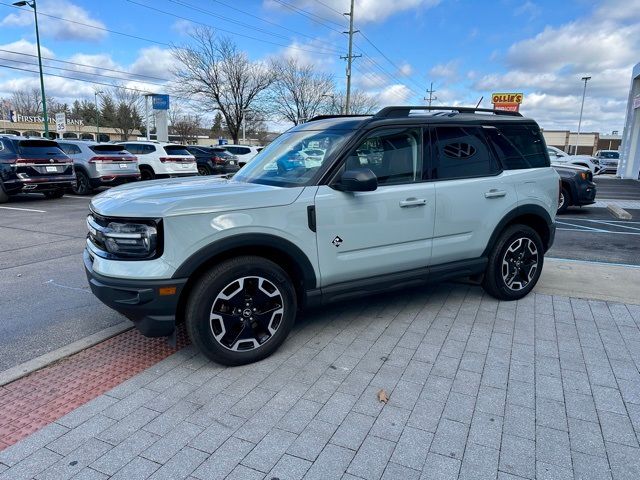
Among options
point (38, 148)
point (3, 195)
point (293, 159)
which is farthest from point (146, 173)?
point (293, 159)

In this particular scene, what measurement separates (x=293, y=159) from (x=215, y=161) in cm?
1869

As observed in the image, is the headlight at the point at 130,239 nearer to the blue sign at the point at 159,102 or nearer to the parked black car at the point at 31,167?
the parked black car at the point at 31,167

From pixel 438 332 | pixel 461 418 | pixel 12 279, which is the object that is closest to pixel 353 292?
pixel 438 332

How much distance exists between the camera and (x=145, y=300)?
116 inches

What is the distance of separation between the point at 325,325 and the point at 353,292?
0.55 metres

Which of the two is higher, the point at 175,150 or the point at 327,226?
the point at 175,150

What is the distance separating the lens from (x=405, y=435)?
2.53 m

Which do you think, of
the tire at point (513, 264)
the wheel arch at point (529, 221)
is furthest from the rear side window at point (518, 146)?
the tire at point (513, 264)

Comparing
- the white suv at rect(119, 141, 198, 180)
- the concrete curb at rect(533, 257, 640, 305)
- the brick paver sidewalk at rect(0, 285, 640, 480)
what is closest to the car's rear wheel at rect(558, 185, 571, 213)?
the concrete curb at rect(533, 257, 640, 305)

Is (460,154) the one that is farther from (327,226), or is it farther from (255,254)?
(255,254)

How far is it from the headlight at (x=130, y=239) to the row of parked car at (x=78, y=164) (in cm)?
674

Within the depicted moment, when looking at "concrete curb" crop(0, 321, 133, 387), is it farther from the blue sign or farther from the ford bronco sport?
the blue sign

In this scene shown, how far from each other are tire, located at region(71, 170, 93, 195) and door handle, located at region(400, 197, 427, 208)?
1305 centimetres

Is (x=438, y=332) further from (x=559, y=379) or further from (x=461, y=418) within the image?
(x=461, y=418)
